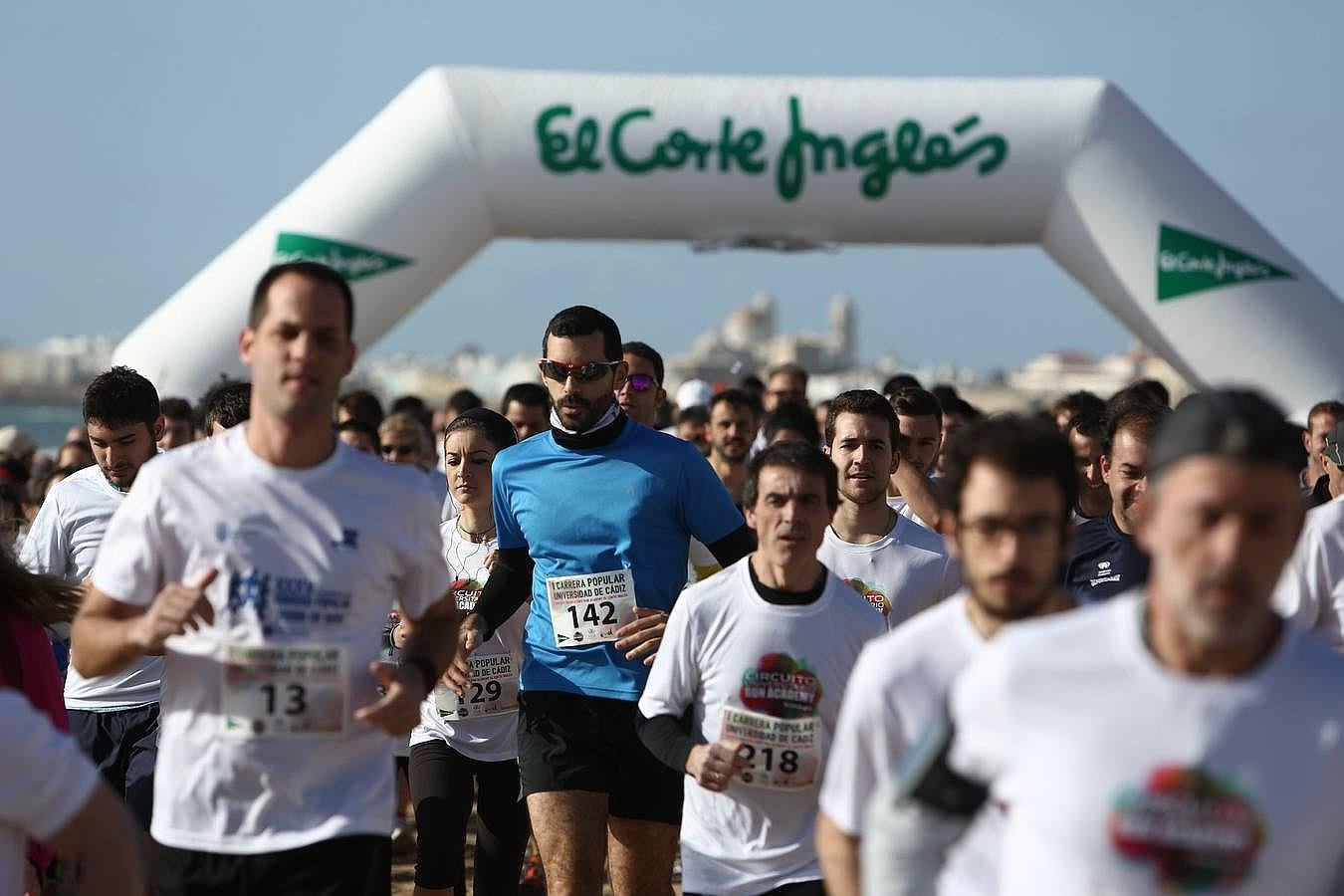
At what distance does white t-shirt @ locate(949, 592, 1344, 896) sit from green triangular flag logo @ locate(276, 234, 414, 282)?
11589 millimetres

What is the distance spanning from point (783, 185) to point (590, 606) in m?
9.08

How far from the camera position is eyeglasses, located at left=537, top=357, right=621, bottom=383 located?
480 cm

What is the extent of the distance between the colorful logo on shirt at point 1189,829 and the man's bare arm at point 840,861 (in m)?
0.52

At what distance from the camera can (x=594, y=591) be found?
4695 mm

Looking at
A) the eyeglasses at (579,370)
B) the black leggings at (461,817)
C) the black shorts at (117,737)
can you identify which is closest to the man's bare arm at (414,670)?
the eyeglasses at (579,370)

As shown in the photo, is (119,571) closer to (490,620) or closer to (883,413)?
(490,620)

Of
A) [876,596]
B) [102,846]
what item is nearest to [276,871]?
[102,846]

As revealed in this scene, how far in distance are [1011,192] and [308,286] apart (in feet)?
36.0

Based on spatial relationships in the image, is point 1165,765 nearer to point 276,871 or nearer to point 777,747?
point 276,871

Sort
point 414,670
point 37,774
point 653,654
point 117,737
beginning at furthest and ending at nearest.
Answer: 1. point 117,737
2. point 653,654
3. point 414,670
4. point 37,774

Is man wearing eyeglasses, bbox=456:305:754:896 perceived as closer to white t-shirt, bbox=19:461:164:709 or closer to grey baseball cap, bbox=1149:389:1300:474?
white t-shirt, bbox=19:461:164:709

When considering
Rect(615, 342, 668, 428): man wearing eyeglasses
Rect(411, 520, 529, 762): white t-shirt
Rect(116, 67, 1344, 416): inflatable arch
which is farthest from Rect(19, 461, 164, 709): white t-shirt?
Rect(116, 67, 1344, 416): inflatable arch

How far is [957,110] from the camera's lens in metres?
13.2

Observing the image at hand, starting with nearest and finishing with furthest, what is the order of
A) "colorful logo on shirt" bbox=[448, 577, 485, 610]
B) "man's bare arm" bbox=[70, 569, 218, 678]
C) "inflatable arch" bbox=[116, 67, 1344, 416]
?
"man's bare arm" bbox=[70, 569, 218, 678] → "colorful logo on shirt" bbox=[448, 577, 485, 610] → "inflatable arch" bbox=[116, 67, 1344, 416]
